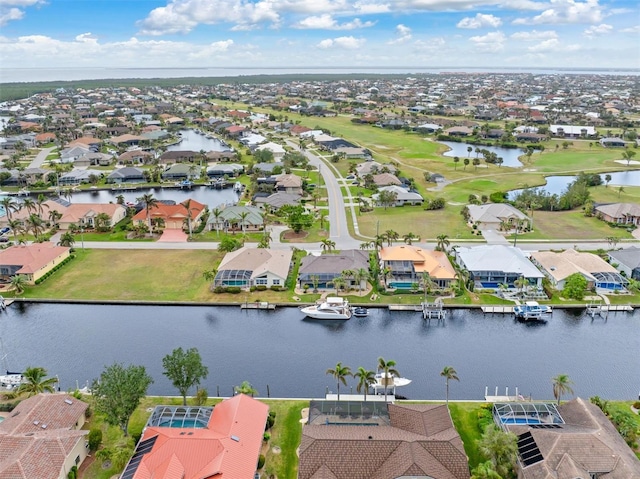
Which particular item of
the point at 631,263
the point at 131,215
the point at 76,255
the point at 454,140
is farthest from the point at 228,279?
the point at 454,140

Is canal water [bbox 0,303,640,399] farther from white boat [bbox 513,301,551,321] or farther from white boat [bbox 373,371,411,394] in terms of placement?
white boat [bbox 513,301,551,321]

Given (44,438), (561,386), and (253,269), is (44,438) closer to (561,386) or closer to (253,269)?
(253,269)

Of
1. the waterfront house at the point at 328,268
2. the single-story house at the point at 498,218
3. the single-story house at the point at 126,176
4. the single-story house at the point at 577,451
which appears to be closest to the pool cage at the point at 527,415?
the single-story house at the point at 577,451

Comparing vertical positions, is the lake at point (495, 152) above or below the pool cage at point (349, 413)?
above

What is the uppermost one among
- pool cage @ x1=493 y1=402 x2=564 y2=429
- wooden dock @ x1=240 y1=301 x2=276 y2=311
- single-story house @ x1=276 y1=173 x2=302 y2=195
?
single-story house @ x1=276 y1=173 x2=302 y2=195

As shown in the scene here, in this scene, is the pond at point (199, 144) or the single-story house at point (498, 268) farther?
the pond at point (199, 144)

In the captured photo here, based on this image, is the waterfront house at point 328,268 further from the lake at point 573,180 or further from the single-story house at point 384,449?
the lake at point 573,180

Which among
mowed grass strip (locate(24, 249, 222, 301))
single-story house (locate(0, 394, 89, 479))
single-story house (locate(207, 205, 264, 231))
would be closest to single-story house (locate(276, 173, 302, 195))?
single-story house (locate(207, 205, 264, 231))

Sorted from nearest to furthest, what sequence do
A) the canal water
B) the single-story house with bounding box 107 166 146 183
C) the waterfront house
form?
the canal water → the waterfront house → the single-story house with bounding box 107 166 146 183
